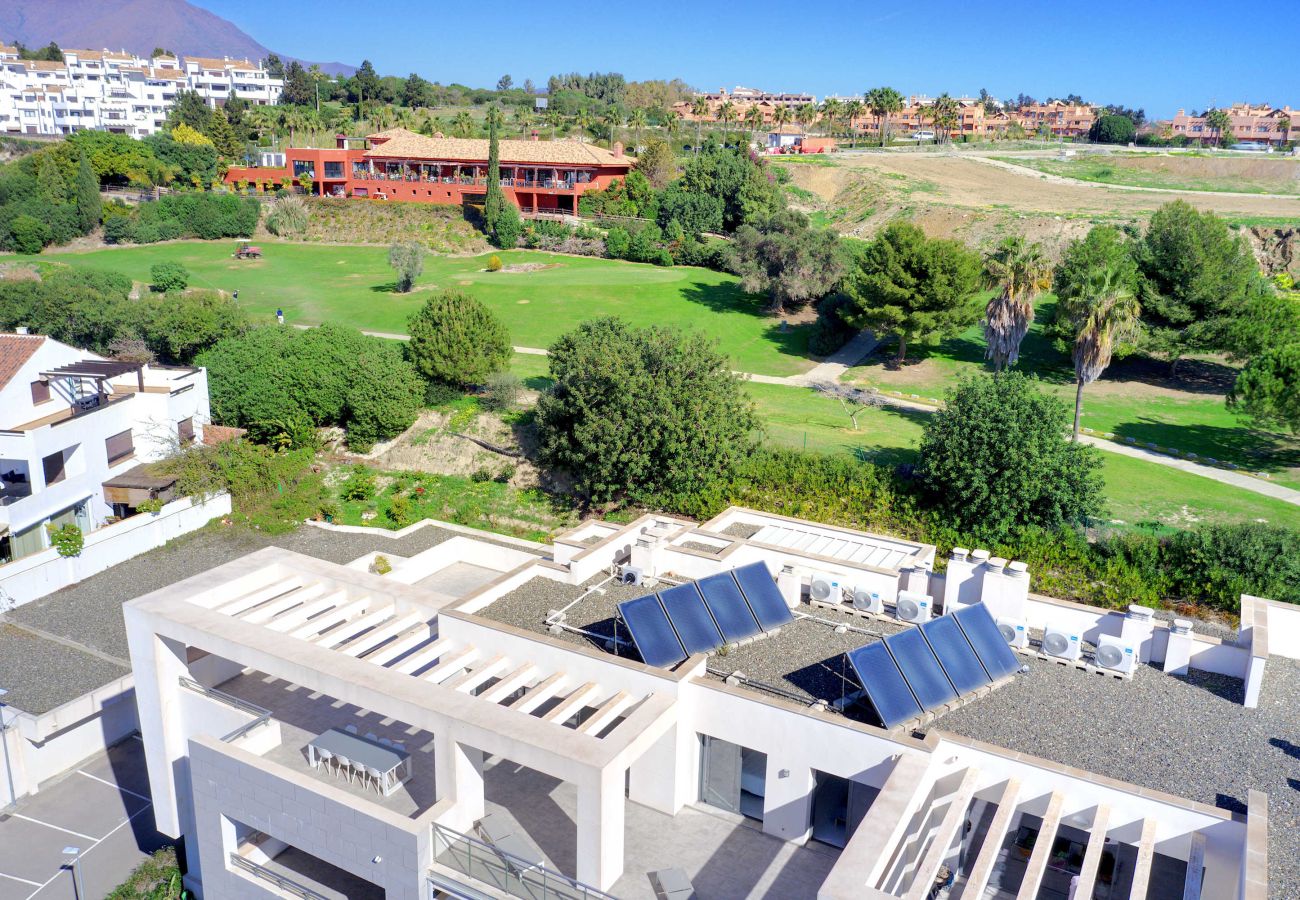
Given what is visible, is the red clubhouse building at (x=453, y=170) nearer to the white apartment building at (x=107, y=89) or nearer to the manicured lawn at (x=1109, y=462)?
the manicured lawn at (x=1109, y=462)

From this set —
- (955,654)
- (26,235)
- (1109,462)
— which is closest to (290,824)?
(955,654)

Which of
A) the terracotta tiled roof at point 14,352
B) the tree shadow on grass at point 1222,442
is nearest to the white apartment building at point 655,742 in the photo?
the terracotta tiled roof at point 14,352

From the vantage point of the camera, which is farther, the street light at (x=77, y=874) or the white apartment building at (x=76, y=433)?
the white apartment building at (x=76, y=433)

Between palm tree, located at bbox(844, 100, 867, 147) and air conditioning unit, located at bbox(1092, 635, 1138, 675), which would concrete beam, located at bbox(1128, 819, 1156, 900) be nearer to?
air conditioning unit, located at bbox(1092, 635, 1138, 675)

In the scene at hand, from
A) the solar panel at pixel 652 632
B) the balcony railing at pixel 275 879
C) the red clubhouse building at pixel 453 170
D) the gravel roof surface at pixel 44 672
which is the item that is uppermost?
the red clubhouse building at pixel 453 170

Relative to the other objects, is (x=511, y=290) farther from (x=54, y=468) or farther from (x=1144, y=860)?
(x=1144, y=860)

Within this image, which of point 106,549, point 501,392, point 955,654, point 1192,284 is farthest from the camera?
point 1192,284
